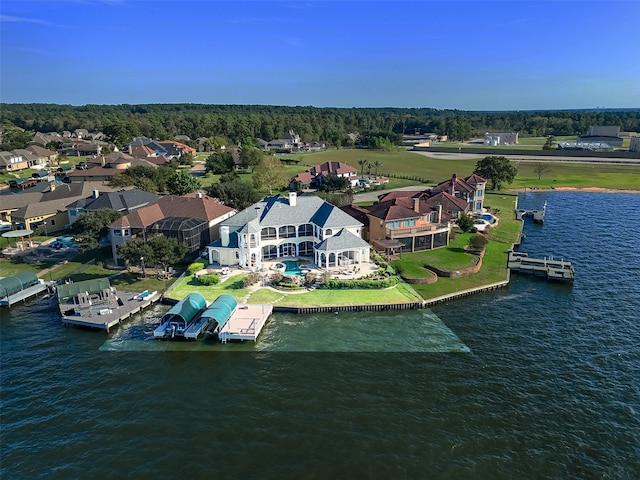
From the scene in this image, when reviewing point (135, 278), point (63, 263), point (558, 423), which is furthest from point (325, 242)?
point (63, 263)

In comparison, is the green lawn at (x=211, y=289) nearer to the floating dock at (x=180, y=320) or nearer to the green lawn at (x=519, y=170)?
the floating dock at (x=180, y=320)

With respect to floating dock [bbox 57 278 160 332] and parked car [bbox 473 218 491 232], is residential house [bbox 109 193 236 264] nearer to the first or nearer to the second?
floating dock [bbox 57 278 160 332]

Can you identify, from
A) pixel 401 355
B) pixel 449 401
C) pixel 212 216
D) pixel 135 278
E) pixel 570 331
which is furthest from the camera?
pixel 212 216

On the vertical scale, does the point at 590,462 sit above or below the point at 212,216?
below

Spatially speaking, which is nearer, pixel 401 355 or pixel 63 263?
pixel 401 355

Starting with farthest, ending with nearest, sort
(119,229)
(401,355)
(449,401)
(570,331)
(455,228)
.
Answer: (455,228) → (119,229) → (570,331) → (401,355) → (449,401)

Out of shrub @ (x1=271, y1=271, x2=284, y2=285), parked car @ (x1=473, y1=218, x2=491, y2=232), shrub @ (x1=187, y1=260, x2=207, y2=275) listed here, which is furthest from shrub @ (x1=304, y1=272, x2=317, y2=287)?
parked car @ (x1=473, y1=218, x2=491, y2=232)

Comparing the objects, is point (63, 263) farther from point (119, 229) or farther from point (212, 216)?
point (212, 216)
